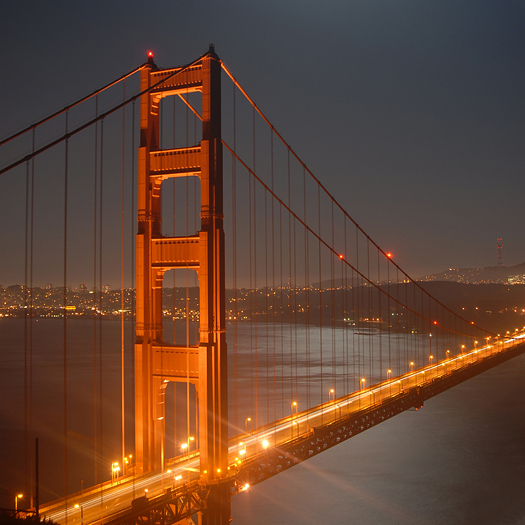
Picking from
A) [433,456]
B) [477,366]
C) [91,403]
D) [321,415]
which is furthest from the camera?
[91,403]

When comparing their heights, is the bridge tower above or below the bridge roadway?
above

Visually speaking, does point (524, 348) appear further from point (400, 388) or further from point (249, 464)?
point (249, 464)

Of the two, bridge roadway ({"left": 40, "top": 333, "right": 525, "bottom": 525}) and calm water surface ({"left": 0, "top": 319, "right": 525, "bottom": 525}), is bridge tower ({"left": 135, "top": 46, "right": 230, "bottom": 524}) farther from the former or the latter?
calm water surface ({"left": 0, "top": 319, "right": 525, "bottom": 525})

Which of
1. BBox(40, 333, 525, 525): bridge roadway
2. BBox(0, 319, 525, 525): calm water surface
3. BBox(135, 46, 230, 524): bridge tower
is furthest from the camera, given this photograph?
BBox(0, 319, 525, 525): calm water surface

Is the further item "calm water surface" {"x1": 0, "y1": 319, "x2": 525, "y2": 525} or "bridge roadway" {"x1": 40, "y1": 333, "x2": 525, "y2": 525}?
"calm water surface" {"x1": 0, "y1": 319, "x2": 525, "y2": 525}

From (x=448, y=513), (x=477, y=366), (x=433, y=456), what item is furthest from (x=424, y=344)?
(x=448, y=513)

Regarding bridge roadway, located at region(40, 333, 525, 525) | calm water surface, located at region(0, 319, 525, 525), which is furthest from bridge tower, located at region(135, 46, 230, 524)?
calm water surface, located at region(0, 319, 525, 525)

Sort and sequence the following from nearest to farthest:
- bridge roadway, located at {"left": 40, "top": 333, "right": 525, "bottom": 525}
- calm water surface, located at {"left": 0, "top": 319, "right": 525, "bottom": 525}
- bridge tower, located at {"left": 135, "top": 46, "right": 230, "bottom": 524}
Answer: bridge roadway, located at {"left": 40, "top": 333, "right": 525, "bottom": 525} → bridge tower, located at {"left": 135, "top": 46, "right": 230, "bottom": 524} → calm water surface, located at {"left": 0, "top": 319, "right": 525, "bottom": 525}

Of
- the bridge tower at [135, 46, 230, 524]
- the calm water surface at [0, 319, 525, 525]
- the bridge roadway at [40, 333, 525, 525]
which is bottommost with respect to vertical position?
the calm water surface at [0, 319, 525, 525]

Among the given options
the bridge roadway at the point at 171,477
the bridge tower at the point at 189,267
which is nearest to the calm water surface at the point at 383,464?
the bridge roadway at the point at 171,477
